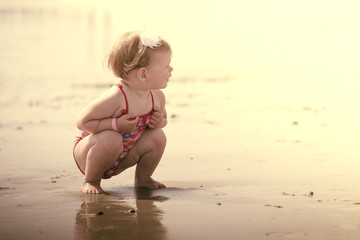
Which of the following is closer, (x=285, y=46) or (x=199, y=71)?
(x=199, y=71)

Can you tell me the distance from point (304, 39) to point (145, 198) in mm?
12115

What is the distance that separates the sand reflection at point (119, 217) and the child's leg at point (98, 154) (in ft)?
0.59

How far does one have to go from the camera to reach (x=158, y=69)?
14.8 feet

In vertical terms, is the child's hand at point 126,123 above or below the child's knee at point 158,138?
above

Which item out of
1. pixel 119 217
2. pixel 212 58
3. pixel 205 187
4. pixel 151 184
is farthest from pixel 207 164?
pixel 212 58

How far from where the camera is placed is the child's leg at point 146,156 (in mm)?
4629

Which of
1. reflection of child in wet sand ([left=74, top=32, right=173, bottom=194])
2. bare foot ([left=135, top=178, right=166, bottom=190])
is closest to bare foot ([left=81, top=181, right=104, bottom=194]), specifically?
reflection of child in wet sand ([left=74, top=32, right=173, bottom=194])

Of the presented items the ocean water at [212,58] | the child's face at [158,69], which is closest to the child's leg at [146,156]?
the child's face at [158,69]

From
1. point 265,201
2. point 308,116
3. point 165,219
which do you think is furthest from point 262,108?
point 165,219

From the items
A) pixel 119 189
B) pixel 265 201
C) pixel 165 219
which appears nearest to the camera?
pixel 165 219

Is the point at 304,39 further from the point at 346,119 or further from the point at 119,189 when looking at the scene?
the point at 119,189

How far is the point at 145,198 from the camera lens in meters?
4.22

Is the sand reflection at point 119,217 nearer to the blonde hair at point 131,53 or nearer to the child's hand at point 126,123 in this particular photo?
the child's hand at point 126,123

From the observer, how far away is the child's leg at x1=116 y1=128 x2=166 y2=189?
4.63 metres
